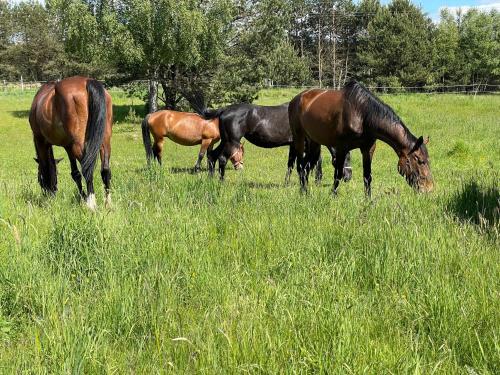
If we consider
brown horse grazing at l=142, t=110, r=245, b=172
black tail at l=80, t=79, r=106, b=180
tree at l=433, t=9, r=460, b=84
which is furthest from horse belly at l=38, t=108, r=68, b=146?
tree at l=433, t=9, r=460, b=84

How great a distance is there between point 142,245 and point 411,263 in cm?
205

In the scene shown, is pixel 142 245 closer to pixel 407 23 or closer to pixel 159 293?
pixel 159 293

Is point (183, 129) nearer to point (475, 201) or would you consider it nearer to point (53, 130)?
point (53, 130)

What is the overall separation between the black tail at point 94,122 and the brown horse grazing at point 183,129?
20.3 feet

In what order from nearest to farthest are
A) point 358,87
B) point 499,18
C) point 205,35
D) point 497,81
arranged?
point 358,87 < point 205,35 < point 497,81 < point 499,18

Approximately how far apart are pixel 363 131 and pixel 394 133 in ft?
1.66

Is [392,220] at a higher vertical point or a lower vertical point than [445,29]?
lower

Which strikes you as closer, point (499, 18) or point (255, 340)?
point (255, 340)

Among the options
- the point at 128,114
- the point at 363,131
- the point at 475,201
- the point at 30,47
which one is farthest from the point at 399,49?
the point at 475,201

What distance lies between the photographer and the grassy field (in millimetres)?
2055

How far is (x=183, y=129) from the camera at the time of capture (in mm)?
12539

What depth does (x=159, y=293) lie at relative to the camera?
268 centimetres

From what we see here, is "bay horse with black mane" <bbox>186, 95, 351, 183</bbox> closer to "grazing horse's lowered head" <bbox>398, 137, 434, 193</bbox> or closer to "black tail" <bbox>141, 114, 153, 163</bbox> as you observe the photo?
"black tail" <bbox>141, 114, 153, 163</bbox>

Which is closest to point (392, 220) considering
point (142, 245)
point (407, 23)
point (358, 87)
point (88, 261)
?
point (142, 245)
